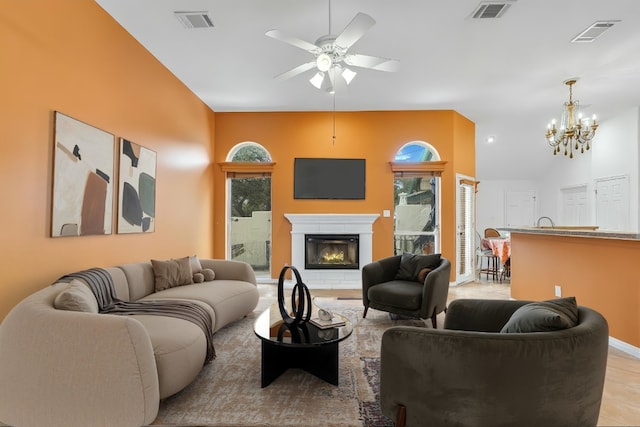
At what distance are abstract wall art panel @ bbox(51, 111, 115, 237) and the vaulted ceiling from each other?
124cm

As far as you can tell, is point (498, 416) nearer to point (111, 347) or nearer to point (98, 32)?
point (111, 347)

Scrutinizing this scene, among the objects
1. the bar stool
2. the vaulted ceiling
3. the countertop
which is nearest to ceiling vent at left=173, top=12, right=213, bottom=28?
the vaulted ceiling

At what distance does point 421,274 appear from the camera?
3.79 meters

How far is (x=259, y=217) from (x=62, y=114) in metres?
3.65

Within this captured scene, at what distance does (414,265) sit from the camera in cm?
397

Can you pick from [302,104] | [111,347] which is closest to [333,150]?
[302,104]

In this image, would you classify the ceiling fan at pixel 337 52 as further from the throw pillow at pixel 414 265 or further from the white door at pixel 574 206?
the white door at pixel 574 206

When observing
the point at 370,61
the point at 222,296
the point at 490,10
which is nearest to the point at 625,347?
the point at 490,10

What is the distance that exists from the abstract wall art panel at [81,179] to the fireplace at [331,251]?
3199 millimetres

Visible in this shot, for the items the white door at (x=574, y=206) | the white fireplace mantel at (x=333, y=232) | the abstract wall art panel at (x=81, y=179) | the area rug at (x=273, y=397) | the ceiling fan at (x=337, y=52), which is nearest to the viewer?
the area rug at (x=273, y=397)

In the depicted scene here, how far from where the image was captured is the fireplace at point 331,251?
5836 mm

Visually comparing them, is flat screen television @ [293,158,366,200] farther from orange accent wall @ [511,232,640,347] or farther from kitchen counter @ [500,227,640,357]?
orange accent wall @ [511,232,640,347]

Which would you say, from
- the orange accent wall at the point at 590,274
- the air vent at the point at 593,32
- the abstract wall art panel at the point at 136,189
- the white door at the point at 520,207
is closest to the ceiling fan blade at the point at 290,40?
the abstract wall art panel at the point at 136,189

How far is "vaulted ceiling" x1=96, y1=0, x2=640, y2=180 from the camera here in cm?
313
